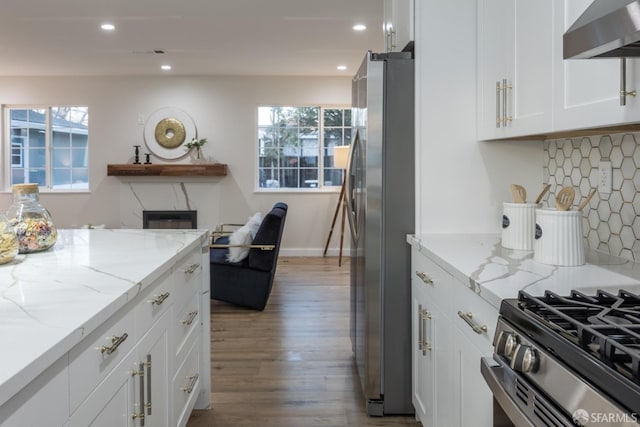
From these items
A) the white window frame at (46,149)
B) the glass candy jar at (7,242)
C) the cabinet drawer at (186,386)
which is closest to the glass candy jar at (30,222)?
the glass candy jar at (7,242)

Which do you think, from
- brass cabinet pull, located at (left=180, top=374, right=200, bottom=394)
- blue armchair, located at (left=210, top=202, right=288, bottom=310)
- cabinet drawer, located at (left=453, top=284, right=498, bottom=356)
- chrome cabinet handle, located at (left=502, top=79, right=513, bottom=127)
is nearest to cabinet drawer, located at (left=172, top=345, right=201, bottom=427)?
brass cabinet pull, located at (left=180, top=374, right=200, bottom=394)

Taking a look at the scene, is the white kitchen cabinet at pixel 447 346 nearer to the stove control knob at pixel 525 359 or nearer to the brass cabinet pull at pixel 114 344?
the stove control knob at pixel 525 359

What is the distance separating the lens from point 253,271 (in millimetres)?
4332

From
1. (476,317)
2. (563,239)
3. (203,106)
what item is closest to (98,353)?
(476,317)

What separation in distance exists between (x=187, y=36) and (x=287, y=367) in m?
3.53

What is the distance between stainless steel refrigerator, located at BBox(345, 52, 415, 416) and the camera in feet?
7.81

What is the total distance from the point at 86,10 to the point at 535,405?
454cm

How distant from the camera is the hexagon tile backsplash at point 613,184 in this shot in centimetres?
174

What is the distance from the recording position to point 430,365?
2.02 metres

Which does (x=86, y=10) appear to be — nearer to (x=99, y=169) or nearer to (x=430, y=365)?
(x=99, y=169)

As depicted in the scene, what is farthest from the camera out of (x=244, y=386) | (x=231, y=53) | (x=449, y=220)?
(x=231, y=53)

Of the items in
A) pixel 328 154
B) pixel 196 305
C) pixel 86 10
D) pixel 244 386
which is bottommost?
pixel 244 386

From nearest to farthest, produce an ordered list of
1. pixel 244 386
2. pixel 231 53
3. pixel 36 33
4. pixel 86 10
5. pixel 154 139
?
1. pixel 244 386
2. pixel 86 10
3. pixel 36 33
4. pixel 231 53
5. pixel 154 139

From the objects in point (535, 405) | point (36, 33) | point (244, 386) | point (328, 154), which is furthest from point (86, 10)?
point (535, 405)
